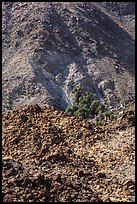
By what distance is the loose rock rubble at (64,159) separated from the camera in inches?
442

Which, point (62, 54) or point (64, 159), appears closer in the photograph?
point (64, 159)

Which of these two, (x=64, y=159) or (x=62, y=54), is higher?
(x=64, y=159)

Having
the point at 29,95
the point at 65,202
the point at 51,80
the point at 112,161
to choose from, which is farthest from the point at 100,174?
the point at 51,80

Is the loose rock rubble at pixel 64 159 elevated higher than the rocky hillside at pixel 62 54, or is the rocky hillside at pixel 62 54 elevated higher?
the loose rock rubble at pixel 64 159

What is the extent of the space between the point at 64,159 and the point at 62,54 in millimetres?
47778

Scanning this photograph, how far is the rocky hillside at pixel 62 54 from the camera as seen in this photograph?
171 feet

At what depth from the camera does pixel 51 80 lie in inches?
2137

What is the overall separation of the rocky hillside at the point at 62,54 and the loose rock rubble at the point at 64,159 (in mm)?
30577

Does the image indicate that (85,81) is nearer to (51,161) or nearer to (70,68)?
(70,68)

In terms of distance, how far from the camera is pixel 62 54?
60.3m

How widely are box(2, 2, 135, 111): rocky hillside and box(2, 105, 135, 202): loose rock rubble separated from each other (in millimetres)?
30577

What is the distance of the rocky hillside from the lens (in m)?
52.2

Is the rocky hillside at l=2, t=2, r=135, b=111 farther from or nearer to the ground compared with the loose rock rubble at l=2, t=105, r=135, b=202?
nearer to the ground

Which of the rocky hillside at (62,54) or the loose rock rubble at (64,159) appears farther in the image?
the rocky hillside at (62,54)
